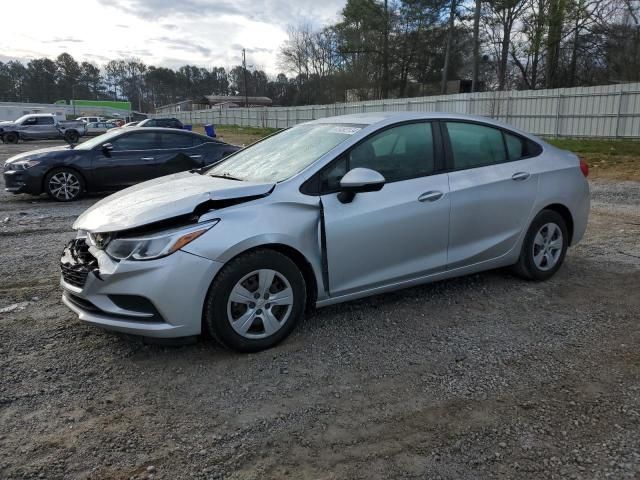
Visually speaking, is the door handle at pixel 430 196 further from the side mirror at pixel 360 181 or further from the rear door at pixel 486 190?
the side mirror at pixel 360 181

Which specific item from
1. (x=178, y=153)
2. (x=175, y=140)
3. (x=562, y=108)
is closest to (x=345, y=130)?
(x=178, y=153)

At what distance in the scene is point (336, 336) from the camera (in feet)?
12.5

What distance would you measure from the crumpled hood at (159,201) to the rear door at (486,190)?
1609 mm

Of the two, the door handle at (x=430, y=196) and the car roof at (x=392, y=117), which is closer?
the door handle at (x=430, y=196)

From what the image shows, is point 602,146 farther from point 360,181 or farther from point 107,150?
point 360,181

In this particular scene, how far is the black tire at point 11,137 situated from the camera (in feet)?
102

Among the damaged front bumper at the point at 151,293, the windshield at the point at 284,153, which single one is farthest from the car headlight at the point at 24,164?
the damaged front bumper at the point at 151,293

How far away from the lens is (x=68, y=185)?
978 cm

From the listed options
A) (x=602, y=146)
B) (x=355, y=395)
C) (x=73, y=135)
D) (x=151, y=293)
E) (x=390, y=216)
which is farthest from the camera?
(x=73, y=135)

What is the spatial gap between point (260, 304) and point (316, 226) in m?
0.65

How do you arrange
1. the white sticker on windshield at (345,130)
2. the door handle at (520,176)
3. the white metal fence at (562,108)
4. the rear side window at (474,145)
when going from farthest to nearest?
the white metal fence at (562,108) < the door handle at (520,176) < the rear side window at (474,145) < the white sticker on windshield at (345,130)

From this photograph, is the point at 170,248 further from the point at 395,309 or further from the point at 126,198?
the point at 395,309

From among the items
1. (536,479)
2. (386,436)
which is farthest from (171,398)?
(536,479)

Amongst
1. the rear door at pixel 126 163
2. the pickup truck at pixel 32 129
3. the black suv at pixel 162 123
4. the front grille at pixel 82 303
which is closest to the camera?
the front grille at pixel 82 303
